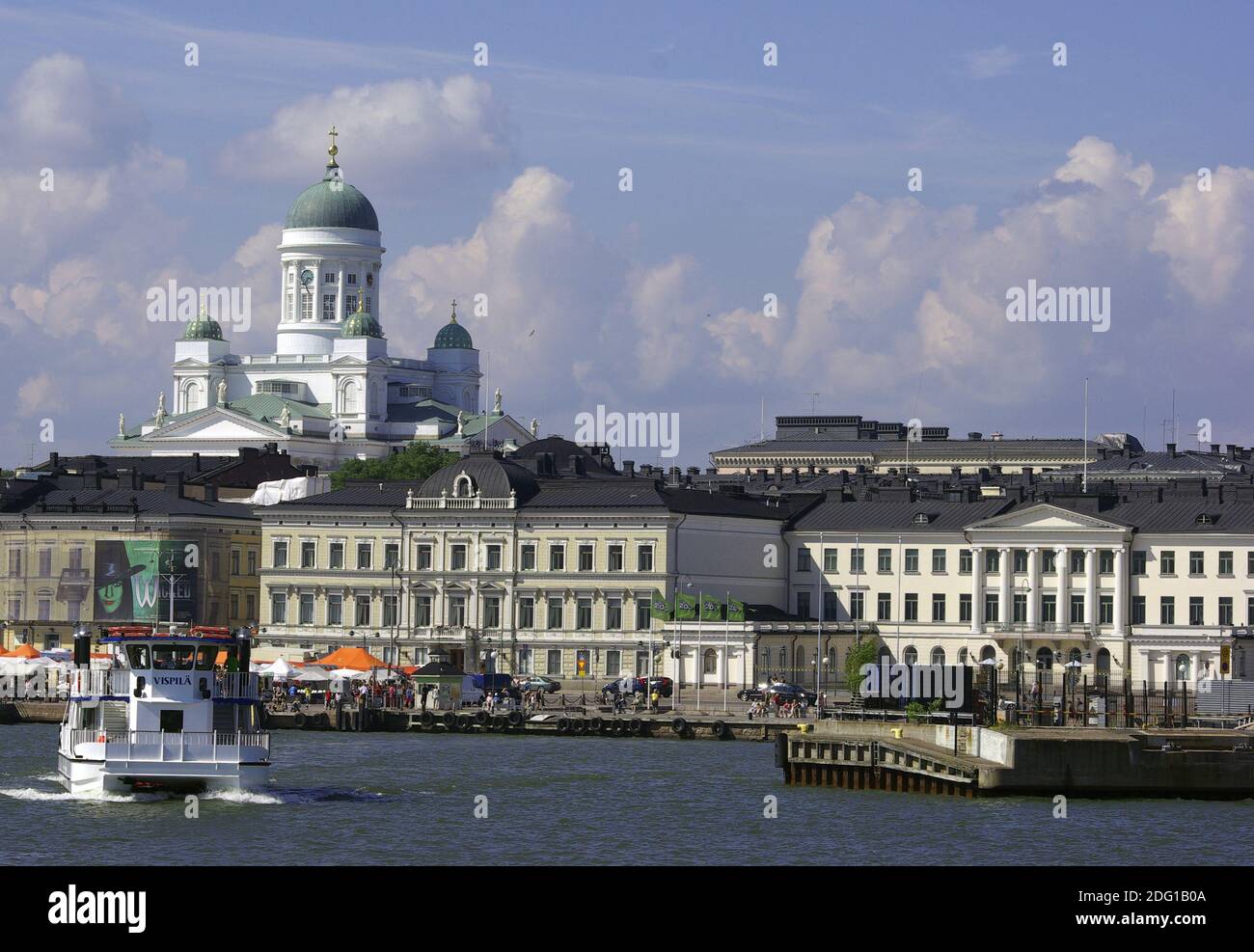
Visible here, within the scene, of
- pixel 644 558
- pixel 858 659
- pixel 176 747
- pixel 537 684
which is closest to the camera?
pixel 176 747

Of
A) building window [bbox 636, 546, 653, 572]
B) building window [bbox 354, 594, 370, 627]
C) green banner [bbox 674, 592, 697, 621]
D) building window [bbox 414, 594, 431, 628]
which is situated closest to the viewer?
green banner [bbox 674, 592, 697, 621]

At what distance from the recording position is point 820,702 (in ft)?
299

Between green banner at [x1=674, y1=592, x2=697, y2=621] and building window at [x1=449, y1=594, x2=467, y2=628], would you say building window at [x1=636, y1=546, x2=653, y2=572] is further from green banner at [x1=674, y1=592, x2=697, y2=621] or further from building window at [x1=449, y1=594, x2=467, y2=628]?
building window at [x1=449, y1=594, x2=467, y2=628]

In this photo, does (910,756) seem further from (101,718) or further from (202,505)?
(202,505)

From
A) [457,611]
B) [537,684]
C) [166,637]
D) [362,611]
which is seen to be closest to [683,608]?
[537,684]

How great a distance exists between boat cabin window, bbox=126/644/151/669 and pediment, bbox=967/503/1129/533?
6051 centimetres

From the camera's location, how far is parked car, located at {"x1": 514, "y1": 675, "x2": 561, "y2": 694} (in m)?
98.2

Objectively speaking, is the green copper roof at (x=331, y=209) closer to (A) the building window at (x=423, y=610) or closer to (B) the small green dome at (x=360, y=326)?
(B) the small green dome at (x=360, y=326)

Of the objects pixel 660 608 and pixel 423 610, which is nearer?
pixel 660 608

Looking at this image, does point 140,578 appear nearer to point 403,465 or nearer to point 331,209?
point 403,465

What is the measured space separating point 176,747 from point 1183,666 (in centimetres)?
5918

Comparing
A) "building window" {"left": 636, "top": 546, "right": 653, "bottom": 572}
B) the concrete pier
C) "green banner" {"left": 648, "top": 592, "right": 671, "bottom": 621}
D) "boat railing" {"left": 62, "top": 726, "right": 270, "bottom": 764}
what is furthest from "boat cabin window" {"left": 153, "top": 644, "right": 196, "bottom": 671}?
"building window" {"left": 636, "top": 546, "right": 653, "bottom": 572}

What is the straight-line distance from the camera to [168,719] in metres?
51.3
